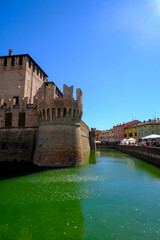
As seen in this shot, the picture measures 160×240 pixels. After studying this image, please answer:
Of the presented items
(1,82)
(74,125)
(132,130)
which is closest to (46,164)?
(74,125)

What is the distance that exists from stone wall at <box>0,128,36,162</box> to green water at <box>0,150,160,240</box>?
7.09 meters

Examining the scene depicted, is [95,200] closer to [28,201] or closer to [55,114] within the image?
[28,201]

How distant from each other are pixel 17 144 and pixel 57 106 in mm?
7607

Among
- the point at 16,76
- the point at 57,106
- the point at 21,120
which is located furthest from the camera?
the point at 16,76

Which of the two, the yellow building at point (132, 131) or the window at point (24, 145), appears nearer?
the window at point (24, 145)

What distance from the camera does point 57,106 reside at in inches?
666

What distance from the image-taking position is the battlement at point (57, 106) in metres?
17.0

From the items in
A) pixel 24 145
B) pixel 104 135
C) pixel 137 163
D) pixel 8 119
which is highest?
pixel 8 119

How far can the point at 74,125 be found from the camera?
1816cm

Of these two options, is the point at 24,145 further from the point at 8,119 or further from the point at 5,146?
the point at 8,119

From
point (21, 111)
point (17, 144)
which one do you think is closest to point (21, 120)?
point (21, 111)

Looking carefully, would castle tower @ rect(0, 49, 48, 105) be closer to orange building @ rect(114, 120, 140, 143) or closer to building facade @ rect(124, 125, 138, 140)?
building facade @ rect(124, 125, 138, 140)

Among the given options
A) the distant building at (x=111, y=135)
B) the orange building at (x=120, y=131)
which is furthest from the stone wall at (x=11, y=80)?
the distant building at (x=111, y=135)

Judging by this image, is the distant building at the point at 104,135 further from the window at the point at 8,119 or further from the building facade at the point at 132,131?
the window at the point at 8,119
